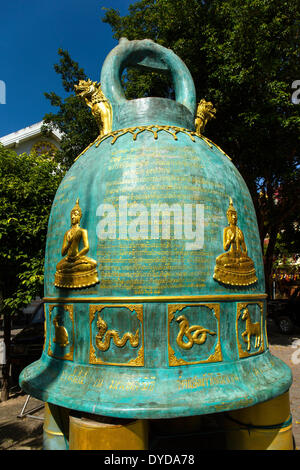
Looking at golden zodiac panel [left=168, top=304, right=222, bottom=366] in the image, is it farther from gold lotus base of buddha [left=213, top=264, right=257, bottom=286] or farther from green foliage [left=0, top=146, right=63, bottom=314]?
green foliage [left=0, top=146, right=63, bottom=314]

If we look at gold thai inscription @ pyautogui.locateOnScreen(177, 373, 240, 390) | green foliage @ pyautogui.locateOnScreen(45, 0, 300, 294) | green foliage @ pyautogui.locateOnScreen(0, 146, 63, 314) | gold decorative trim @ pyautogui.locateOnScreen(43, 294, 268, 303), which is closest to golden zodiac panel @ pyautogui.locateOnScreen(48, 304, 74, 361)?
gold decorative trim @ pyautogui.locateOnScreen(43, 294, 268, 303)

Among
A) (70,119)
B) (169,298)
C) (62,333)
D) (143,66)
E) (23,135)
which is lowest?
(62,333)

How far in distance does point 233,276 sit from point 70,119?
12.8 metres

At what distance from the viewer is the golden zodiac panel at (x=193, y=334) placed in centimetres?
367

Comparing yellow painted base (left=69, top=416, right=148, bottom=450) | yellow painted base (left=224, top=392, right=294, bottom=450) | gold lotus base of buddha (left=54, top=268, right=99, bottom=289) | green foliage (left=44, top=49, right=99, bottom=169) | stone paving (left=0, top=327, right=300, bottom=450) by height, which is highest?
green foliage (left=44, top=49, right=99, bottom=169)

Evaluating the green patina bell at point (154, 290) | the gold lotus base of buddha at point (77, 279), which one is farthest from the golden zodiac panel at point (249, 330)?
the gold lotus base of buddha at point (77, 279)

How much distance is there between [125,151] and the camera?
441 cm

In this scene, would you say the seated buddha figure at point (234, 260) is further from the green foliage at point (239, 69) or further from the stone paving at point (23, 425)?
the green foliage at point (239, 69)

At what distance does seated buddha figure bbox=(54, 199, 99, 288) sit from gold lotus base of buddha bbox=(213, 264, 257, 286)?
1411 millimetres

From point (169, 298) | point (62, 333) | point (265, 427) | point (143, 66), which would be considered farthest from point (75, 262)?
point (143, 66)

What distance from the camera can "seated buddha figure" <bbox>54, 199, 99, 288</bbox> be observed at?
3955 millimetres

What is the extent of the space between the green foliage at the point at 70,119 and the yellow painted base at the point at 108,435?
11463 mm

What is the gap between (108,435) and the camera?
3.27 meters

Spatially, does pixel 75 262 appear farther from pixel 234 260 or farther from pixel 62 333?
pixel 234 260
